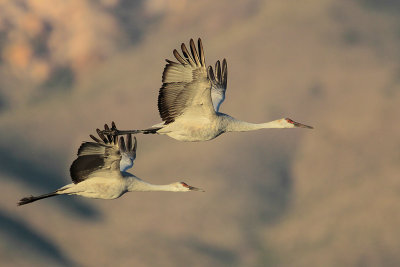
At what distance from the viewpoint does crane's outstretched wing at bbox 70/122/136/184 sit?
33594mm

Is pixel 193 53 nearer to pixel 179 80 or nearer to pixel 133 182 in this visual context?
pixel 179 80

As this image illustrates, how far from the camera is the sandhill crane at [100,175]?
111 ft

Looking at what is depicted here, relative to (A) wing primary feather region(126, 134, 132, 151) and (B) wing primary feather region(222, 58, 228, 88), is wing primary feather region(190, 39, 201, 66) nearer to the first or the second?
(A) wing primary feather region(126, 134, 132, 151)

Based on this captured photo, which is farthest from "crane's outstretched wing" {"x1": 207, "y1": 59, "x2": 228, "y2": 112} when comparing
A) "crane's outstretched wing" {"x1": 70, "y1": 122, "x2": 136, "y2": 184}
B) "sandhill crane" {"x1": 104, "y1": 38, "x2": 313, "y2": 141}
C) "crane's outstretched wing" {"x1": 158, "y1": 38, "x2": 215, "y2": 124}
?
"crane's outstretched wing" {"x1": 70, "y1": 122, "x2": 136, "y2": 184}

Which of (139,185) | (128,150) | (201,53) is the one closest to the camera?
(201,53)

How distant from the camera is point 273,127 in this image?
40969 millimetres

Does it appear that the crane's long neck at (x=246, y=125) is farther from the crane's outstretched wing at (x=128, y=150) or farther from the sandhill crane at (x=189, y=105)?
the crane's outstretched wing at (x=128, y=150)

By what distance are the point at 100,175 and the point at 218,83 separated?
9972 mm

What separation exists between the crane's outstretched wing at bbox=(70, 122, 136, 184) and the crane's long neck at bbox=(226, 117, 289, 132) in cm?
565

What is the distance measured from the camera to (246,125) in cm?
3853

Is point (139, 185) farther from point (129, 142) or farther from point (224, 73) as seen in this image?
point (224, 73)

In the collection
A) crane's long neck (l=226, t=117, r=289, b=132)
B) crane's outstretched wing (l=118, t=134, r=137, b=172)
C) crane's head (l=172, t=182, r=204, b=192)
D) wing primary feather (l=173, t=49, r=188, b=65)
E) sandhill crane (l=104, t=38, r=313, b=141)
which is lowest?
crane's head (l=172, t=182, r=204, b=192)

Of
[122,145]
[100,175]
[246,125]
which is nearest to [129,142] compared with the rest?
[122,145]

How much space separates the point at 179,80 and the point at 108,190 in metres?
5.78
